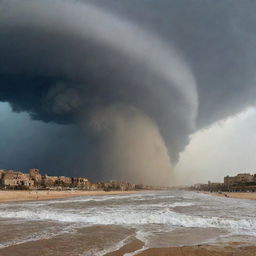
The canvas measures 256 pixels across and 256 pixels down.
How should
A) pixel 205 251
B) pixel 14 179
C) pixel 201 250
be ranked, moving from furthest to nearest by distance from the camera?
pixel 14 179 → pixel 201 250 → pixel 205 251

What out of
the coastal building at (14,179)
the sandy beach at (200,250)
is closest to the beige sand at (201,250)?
the sandy beach at (200,250)

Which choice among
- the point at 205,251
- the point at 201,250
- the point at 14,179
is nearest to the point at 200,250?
the point at 201,250

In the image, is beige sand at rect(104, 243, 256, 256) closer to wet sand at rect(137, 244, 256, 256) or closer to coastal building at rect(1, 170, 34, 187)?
wet sand at rect(137, 244, 256, 256)

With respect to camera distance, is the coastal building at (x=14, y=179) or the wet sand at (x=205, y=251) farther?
the coastal building at (x=14, y=179)

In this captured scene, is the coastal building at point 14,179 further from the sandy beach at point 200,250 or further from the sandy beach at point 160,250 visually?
the sandy beach at point 200,250

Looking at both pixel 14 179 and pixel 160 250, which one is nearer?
pixel 160 250

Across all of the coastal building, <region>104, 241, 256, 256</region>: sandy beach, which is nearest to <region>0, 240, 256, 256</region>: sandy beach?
<region>104, 241, 256, 256</region>: sandy beach

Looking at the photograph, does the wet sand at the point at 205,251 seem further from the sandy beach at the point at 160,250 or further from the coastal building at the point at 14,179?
the coastal building at the point at 14,179

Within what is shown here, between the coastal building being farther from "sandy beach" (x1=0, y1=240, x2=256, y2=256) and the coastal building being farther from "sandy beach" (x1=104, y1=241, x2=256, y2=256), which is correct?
"sandy beach" (x1=104, y1=241, x2=256, y2=256)

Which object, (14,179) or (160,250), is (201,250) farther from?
(14,179)

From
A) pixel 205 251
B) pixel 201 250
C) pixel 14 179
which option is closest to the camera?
pixel 205 251

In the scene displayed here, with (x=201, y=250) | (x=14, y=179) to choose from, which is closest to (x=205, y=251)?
(x=201, y=250)

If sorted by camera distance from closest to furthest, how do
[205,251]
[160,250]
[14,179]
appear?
[205,251] → [160,250] → [14,179]

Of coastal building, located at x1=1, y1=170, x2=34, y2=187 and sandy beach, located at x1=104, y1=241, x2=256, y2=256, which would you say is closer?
sandy beach, located at x1=104, y1=241, x2=256, y2=256
